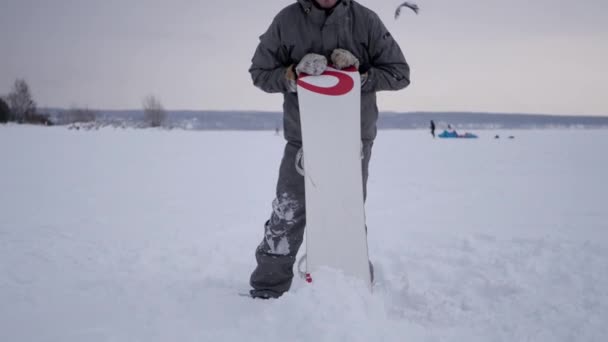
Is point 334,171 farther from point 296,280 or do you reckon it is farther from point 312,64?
point 296,280

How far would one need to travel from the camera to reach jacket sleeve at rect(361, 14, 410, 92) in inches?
84.4

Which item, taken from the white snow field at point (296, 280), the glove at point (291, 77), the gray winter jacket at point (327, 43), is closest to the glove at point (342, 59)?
the gray winter jacket at point (327, 43)

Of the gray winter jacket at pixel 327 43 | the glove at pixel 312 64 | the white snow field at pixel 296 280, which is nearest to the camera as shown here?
the white snow field at pixel 296 280

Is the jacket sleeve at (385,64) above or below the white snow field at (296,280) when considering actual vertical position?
above

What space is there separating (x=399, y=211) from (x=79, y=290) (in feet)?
11.3

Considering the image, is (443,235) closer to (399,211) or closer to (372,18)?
(399,211)

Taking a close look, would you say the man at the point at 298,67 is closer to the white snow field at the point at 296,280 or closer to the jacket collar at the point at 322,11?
the jacket collar at the point at 322,11

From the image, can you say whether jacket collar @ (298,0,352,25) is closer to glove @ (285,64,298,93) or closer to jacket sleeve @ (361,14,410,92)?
jacket sleeve @ (361,14,410,92)

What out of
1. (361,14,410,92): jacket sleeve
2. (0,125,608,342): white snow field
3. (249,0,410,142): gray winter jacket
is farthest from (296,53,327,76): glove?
(0,125,608,342): white snow field

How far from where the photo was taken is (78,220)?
4137 millimetres

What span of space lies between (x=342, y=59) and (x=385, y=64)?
30 centimetres

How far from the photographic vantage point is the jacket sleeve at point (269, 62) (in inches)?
85.0

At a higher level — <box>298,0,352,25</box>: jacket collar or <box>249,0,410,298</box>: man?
<box>298,0,352,25</box>: jacket collar

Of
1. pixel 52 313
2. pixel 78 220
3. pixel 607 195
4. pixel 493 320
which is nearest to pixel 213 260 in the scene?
pixel 52 313
